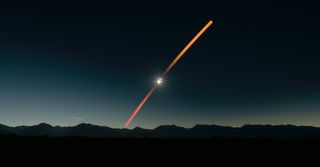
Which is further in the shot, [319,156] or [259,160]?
[319,156]

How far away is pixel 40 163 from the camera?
73.3 feet

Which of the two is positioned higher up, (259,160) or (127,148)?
(127,148)

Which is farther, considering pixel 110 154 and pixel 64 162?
pixel 110 154

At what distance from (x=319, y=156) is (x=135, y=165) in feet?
71.6

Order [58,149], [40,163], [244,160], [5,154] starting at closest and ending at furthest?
[40,163] → [5,154] → [244,160] → [58,149]

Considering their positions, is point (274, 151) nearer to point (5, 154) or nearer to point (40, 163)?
point (40, 163)

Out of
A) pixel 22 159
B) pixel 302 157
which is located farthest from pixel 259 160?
pixel 22 159

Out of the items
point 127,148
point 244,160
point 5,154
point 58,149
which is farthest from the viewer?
point 127,148

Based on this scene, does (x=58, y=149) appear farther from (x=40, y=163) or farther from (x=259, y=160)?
(x=259, y=160)

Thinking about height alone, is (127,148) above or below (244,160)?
above

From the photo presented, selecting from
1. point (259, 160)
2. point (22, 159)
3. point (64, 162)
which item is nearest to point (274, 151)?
point (259, 160)

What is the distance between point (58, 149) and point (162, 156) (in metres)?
11.7

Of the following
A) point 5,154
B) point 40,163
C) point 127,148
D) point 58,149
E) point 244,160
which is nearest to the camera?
point 40,163

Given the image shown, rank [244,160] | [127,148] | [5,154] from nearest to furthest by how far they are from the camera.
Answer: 1. [5,154]
2. [244,160]
3. [127,148]
